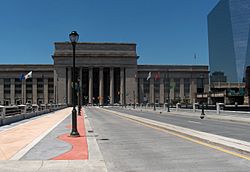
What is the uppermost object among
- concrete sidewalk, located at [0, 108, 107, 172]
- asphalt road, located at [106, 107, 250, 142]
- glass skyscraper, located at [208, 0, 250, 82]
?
glass skyscraper, located at [208, 0, 250, 82]

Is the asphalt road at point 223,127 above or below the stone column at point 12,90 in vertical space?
below

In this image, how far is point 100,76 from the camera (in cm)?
17200

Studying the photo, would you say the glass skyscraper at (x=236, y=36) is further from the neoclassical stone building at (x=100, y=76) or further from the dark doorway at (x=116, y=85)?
the dark doorway at (x=116, y=85)

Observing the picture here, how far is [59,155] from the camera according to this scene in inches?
476

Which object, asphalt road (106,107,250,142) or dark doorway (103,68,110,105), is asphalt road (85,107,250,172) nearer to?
asphalt road (106,107,250,142)

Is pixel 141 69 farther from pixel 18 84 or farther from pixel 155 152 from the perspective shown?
pixel 155 152

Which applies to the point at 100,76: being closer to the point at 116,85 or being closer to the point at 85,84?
the point at 116,85

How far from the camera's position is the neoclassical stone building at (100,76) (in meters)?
168

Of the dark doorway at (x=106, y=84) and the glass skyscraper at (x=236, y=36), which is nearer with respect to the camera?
the glass skyscraper at (x=236, y=36)

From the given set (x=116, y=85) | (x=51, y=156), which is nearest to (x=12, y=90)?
(x=116, y=85)

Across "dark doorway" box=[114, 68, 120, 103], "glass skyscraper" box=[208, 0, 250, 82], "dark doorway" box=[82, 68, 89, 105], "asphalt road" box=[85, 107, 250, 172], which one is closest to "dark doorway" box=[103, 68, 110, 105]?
"dark doorway" box=[114, 68, 120, 103]

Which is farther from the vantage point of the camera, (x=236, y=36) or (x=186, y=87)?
(x=236, y=36)

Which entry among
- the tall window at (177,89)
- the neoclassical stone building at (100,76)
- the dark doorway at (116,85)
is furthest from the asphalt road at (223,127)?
the dark doorway at (116,85)

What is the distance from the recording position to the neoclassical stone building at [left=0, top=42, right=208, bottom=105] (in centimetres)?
16775
